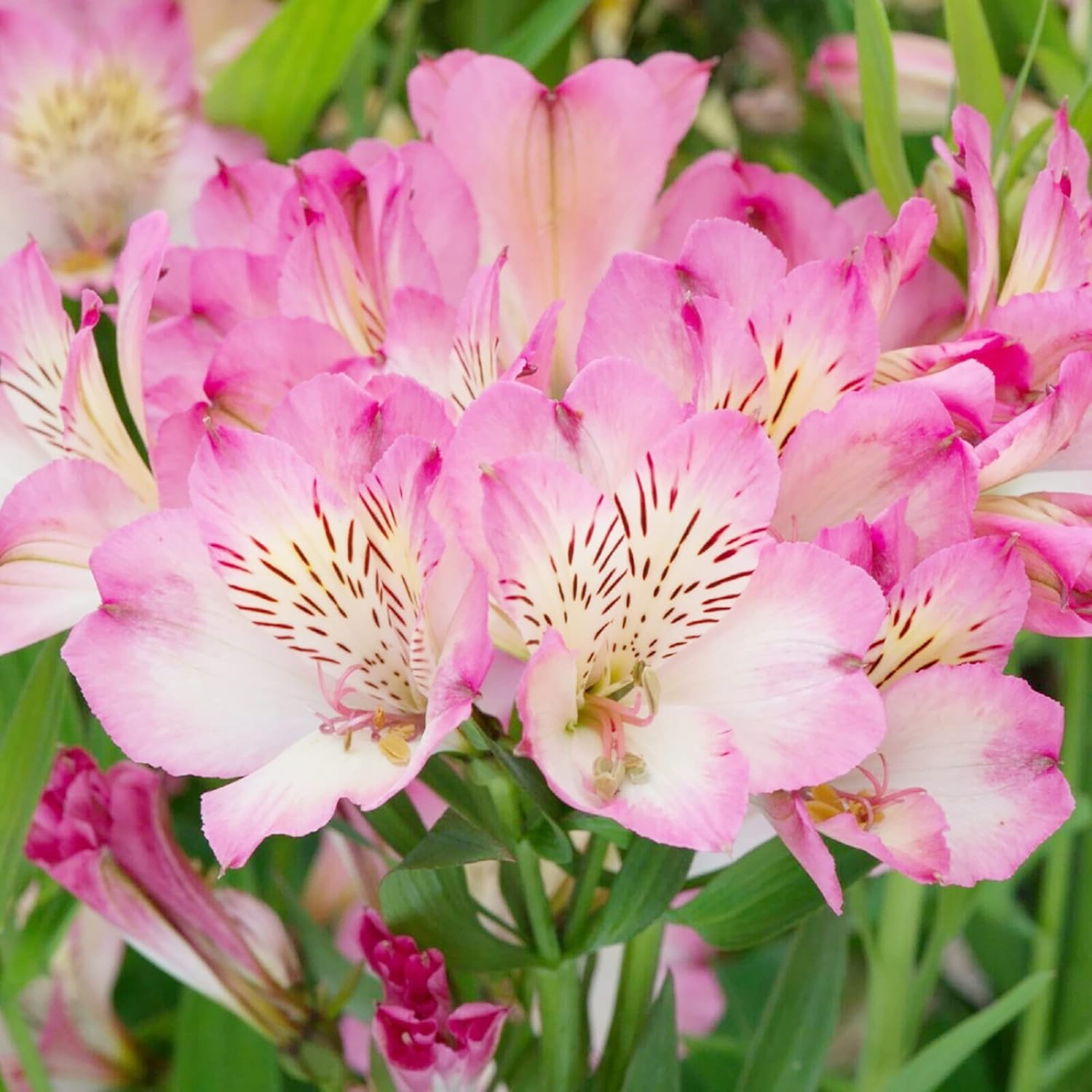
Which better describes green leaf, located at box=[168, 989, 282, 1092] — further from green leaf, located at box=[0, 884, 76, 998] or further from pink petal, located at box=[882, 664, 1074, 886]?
pink petal, located at box=[882, 664, 1074, 886]

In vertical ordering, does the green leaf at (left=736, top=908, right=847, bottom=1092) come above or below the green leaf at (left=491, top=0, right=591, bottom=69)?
below

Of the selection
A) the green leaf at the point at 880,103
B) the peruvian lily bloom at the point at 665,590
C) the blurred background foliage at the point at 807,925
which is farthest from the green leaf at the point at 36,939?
the green leaf at the point at 880,103

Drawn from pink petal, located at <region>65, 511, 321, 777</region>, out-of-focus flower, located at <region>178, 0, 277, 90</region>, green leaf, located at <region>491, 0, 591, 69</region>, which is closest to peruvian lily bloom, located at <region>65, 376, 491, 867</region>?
pink petal, located at <region>65, 511, 321, 777</region>

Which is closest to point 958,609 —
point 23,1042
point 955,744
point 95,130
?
point 955,744

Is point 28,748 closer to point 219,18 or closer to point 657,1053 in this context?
point 657,1053

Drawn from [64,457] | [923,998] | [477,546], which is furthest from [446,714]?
[923,998]

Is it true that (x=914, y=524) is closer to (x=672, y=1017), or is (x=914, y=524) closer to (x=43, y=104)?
(x=672, y=1017)
